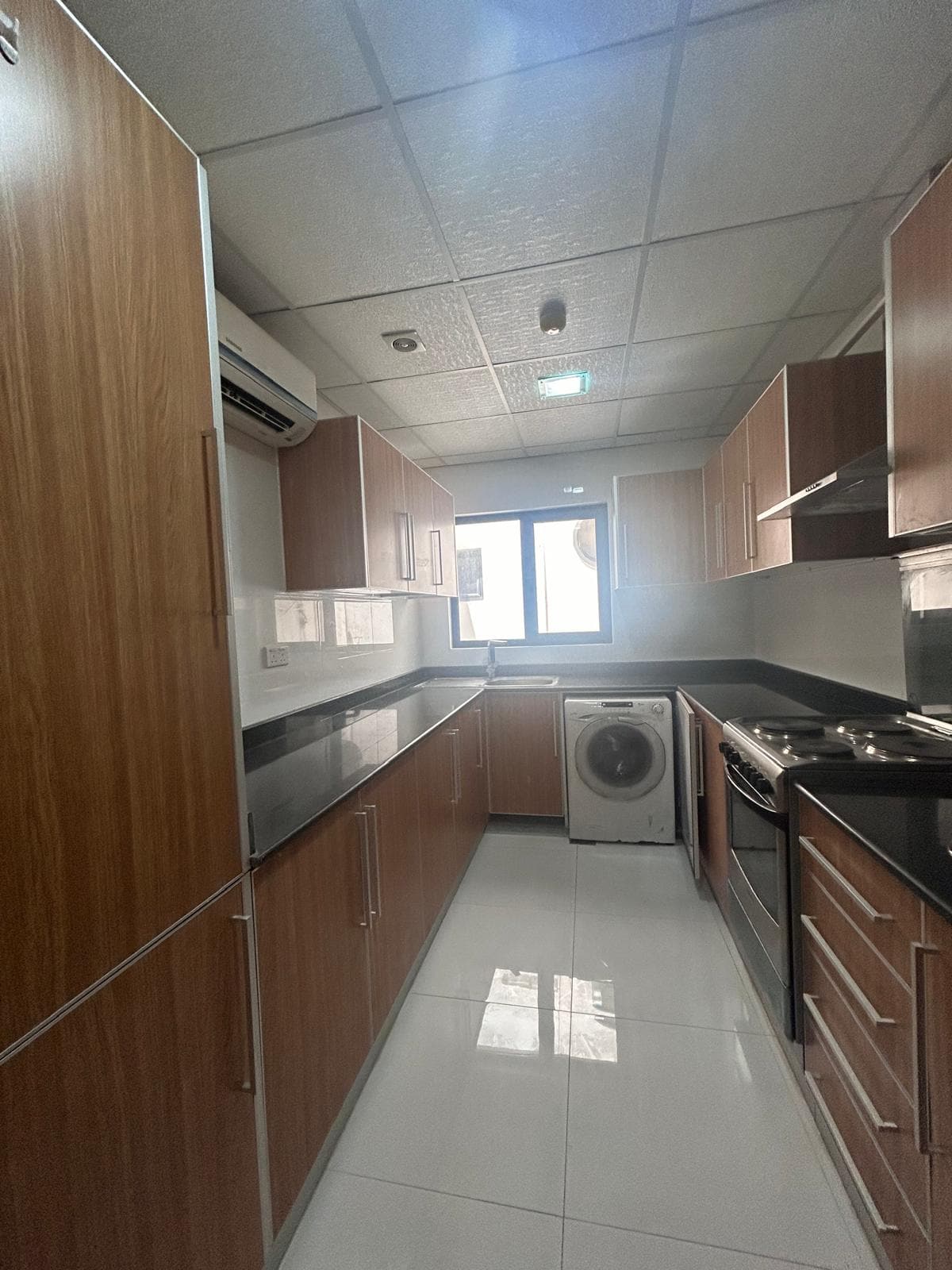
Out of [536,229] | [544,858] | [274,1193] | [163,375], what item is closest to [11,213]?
[163,375]

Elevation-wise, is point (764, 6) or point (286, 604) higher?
point (764, 6)

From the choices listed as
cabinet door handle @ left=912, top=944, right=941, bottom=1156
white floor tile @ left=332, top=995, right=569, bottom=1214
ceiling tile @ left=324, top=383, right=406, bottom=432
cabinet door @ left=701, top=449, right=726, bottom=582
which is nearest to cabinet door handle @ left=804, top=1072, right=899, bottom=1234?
cabinet door handle @ left=912, top=944, right=941, bottom=1156

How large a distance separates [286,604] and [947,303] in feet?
7.42

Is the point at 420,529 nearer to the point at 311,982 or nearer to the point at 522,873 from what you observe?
the point at 522,873

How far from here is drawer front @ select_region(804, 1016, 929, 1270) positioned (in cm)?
91

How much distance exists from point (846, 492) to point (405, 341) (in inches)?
65.4

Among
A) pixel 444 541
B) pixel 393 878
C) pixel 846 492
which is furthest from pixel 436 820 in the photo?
pixel 846 492

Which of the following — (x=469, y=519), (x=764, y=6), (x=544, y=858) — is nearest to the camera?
(x=764, y=6)

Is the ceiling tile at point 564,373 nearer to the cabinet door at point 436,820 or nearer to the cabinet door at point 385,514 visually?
the cabinet door at point 385,514

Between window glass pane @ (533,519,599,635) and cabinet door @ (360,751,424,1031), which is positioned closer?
cabinet door @ (360,751,424,1031)

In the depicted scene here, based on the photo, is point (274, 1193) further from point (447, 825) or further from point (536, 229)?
point (536, 229)

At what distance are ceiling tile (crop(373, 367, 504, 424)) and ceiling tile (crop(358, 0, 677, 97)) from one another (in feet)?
4.25

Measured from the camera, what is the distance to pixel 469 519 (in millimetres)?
4027

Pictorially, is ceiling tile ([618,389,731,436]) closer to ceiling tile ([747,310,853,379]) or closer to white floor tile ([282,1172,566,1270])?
ceiling tile ([747,310,853,379])
